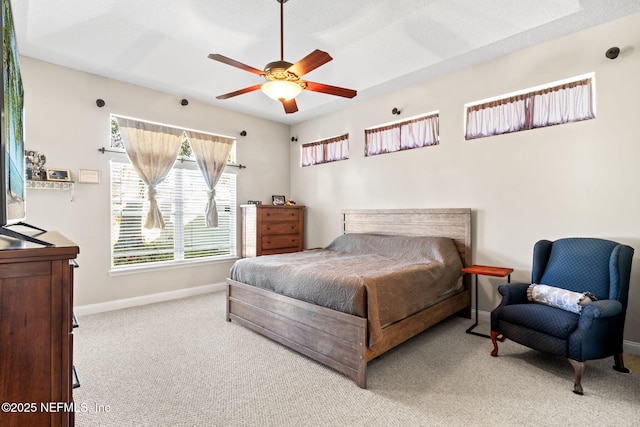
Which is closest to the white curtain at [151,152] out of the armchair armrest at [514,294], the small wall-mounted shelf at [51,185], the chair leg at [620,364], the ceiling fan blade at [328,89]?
the small wall-mounted shelf at [51,185]

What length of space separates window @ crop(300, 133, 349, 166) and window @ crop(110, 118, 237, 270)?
54.1 inches

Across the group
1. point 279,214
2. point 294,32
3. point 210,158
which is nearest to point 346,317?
point 294,32

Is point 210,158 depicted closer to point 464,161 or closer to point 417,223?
point 417,223

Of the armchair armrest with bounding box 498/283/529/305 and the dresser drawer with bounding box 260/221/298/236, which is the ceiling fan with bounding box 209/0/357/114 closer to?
the armchair armrest with bounding box 498/283/529/305

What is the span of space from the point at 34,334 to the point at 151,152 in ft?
12.2

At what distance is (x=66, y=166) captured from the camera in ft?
11.8

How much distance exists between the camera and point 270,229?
5000 millimetres

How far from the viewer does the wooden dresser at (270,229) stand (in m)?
4.84

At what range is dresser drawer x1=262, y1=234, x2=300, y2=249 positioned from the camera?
4.93 metres

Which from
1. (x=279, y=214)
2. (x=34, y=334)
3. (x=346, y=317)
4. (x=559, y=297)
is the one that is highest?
(x=279, y=214)

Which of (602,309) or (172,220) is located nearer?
(602,309)

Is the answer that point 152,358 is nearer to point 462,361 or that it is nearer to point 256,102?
point 462,361

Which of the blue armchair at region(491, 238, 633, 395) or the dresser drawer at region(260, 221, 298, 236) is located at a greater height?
the dresser drawer at region(260, 221, 298, 236)

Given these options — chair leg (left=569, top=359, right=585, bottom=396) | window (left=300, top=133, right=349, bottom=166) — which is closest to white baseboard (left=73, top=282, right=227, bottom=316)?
window (left=300, top=133, right=349, bottom=166)
